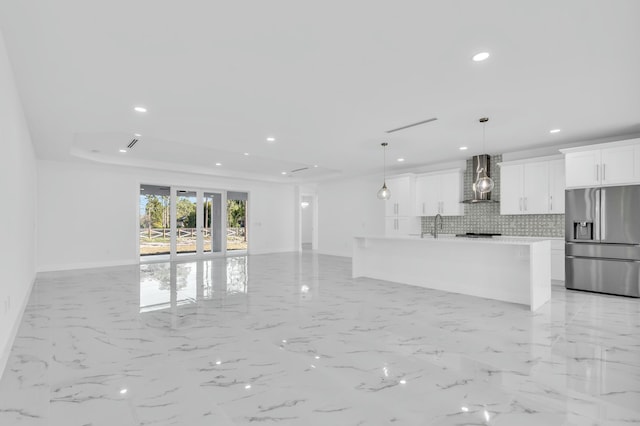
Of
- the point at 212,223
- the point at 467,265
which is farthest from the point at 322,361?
the point at 212,223

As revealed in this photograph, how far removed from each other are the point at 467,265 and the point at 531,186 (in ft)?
8.37

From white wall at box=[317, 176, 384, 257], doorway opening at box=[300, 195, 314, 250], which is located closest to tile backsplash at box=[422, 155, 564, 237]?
white wall at box=[317, 176, 384, 257]

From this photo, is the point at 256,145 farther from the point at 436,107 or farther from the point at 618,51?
the point at 618,51

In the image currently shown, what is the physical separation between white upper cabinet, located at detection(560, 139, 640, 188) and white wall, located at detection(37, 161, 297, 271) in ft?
29.5

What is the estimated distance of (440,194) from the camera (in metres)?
7.79

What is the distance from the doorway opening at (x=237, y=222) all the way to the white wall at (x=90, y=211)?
4.41ft

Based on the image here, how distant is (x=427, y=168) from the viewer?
27.7 ft

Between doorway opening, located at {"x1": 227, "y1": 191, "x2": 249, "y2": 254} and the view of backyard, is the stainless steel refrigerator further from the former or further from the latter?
the view of backyard

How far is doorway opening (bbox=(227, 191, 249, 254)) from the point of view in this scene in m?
11.1

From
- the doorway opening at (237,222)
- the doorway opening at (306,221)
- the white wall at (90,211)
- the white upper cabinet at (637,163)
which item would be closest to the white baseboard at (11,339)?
the white wall at (90,211)

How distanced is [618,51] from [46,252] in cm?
1042

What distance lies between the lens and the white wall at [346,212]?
32.5 ft

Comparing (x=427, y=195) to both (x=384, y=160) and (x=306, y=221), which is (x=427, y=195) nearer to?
(x=384, y=160)

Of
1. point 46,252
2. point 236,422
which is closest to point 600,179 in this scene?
point 236,422
